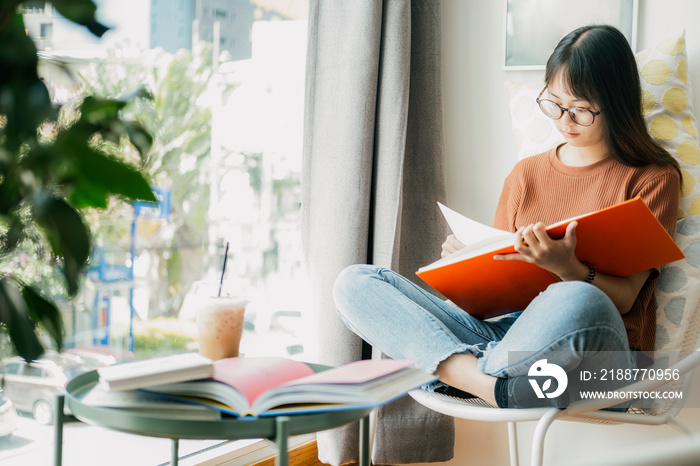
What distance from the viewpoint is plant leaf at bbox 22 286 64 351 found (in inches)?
29.0

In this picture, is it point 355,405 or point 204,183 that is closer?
point 355,405

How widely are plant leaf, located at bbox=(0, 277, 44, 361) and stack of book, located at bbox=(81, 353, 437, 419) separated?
123 millimetres

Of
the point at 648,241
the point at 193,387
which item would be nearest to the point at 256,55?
the point at 648,241

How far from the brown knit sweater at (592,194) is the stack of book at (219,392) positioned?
33.1 inches

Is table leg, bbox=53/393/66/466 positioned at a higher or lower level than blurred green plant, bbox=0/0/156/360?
lower

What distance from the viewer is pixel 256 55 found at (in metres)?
1.97

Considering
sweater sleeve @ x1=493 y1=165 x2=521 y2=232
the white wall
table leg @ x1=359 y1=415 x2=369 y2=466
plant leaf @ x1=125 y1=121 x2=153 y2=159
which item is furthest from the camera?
the white wall

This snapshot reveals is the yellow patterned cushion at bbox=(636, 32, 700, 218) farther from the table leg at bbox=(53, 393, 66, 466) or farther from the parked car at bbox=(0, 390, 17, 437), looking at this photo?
the parked car at bbox=(0, 390, 17, 437)

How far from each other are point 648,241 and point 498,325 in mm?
424

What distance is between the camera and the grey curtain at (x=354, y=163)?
1768 millimetres

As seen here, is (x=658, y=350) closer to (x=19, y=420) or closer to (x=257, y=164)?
(x=257, y=164)

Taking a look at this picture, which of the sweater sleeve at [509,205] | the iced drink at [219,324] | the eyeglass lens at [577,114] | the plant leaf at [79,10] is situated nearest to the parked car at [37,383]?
the iced drink at [219,324]

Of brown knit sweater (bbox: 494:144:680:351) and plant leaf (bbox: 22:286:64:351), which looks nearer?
plant leaf (bbox: 22:286:64:351)

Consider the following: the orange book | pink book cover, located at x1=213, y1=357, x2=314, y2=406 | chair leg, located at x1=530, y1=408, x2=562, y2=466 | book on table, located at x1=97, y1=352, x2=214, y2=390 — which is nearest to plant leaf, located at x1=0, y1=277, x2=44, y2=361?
book on table, located at x1=97, y1=352, x2=214, y2=390
